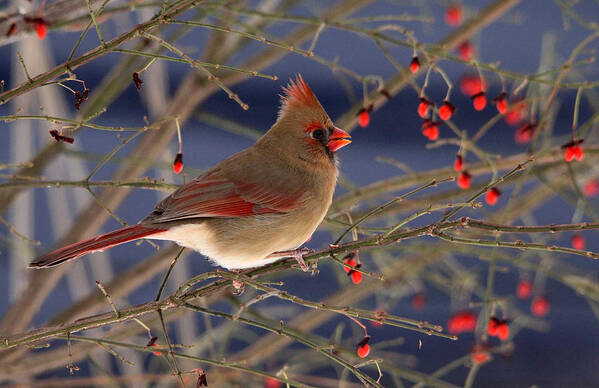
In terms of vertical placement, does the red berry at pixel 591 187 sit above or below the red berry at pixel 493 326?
above

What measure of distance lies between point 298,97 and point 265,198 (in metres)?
0.27

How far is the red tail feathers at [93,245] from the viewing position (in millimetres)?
1467

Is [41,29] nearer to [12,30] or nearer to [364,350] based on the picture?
[12,30]

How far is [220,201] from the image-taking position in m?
1.93

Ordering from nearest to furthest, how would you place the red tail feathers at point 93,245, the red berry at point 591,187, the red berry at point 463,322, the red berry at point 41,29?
the red tail feathers at point 93,245 < the red berry at point 41,29 < the red berry at point 463,322 < the red berry at point 591,187

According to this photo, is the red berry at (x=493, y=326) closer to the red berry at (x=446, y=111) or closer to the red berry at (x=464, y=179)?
the red berry at (x=464, y=179)

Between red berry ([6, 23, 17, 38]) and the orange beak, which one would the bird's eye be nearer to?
the orange beak

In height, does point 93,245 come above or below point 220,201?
below

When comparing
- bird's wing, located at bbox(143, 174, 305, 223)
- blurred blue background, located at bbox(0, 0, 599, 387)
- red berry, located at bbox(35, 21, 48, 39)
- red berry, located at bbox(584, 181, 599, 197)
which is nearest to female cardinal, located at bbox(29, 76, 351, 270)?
bird's wing, located at bbox(143, 174, 305, 223)

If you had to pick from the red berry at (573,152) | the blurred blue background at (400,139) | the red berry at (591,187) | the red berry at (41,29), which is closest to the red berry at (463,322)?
the red berry at (591,187)

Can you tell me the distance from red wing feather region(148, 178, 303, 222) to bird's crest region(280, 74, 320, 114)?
0.22 m

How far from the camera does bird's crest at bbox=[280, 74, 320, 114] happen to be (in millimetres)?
1953

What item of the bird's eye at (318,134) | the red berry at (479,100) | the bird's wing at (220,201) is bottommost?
the bird's wing at (220,201)

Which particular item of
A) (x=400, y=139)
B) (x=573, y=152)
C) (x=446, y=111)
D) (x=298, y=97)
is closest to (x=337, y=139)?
(x=298, y=97)
